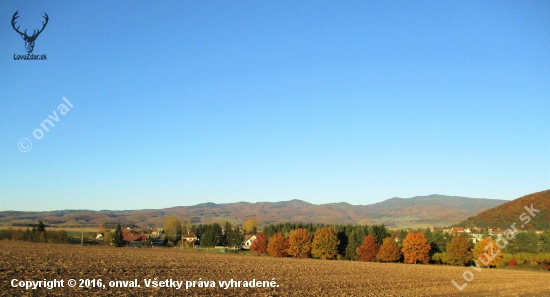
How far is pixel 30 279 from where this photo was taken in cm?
2334

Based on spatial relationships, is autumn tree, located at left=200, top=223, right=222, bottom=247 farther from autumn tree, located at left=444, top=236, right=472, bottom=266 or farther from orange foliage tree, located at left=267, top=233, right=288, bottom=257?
autumn tree, located at left=444, top=236, right=472, bottom=266

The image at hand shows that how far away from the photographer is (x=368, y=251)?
87000mm

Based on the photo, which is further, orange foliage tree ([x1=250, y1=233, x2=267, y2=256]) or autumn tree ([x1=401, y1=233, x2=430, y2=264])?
orange foliage tree ([x1=250, y1=233, x2=267, y2=256])

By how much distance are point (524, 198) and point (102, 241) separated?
15624cm

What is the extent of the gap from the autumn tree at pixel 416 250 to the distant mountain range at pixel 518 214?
177 feet

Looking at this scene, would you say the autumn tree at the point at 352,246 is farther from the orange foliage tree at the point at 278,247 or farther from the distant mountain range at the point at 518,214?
the distant mountain range at the point at 518,214

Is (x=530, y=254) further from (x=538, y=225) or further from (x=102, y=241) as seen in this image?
(x=102, y=241)

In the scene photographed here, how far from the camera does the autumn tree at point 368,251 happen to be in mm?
86688

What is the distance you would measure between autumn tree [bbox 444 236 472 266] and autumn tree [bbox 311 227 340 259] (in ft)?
73.6

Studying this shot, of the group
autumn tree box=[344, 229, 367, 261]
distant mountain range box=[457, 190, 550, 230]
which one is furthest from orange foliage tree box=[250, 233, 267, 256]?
distant mountain range box=[457, 190, 550, 230]

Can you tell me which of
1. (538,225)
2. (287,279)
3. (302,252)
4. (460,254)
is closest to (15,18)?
(287,279)

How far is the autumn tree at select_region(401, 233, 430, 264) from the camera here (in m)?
83.6

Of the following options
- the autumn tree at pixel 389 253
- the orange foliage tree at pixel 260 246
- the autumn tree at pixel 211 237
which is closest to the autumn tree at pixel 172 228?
the autumn tree at pixel 211 237

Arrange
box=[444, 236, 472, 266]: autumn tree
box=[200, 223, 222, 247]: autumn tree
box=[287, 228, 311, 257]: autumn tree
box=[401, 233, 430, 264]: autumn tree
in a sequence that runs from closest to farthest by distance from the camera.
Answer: box=[444, 236, 472, 266]: autumn tree < box=[401, 233, 430, 264]: autumn tree < box=[287, 228, 311, 257]: autumn tree < box=[200, 223, 222, 247]: autumn tree
